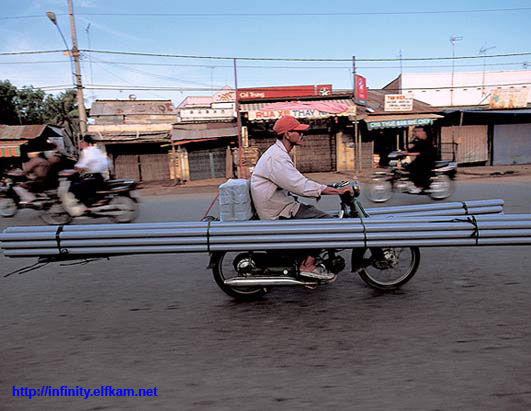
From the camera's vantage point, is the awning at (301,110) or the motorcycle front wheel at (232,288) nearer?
the motorcycle front wheel at (232,288)

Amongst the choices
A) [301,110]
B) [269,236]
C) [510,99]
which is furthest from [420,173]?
[510,99]

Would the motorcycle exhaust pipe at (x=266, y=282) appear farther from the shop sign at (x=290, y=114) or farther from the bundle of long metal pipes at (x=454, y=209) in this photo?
the shop sign at (x=290, y=114)

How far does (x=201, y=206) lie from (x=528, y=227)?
7.82 meters

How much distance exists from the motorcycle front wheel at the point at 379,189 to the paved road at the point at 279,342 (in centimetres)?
479

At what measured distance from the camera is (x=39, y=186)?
7.30 m

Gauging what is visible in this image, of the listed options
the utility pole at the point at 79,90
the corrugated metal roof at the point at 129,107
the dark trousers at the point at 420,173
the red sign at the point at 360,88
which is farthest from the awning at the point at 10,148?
the dark trousers at the point at 420,173

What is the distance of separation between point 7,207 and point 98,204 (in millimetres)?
3211

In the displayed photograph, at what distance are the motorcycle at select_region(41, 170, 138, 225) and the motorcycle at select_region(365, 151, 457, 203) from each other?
5.50m

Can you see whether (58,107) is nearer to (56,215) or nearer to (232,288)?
(56,215)

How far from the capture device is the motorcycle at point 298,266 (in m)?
3.15

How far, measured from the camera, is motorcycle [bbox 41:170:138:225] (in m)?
7.02

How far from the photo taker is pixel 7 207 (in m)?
8.66

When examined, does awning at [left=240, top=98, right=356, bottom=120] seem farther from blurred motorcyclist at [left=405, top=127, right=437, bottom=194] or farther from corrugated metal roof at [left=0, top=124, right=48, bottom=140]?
corrugated metal roof at [left=0, top=124, right=48, bottom=140]

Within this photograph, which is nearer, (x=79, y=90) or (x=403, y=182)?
(x=403, y=182)
